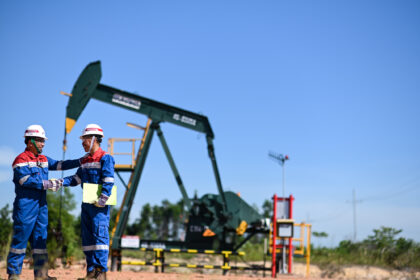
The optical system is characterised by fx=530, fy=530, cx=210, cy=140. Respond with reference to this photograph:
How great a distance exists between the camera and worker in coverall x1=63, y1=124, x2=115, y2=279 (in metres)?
6.58

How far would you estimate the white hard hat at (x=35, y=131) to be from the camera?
6921 mm

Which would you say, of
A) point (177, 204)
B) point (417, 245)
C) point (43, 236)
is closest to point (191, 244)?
point (417, 245)

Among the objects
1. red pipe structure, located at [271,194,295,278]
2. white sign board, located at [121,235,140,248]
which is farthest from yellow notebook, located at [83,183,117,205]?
white sign board, located at [121,235,140,248]

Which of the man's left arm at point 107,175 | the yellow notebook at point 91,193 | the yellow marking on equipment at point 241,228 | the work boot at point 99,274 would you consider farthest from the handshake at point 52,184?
the yellow marking on equipment at point 241,228

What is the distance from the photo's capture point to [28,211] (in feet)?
22.0

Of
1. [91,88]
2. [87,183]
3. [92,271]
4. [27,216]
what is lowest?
[92,271]

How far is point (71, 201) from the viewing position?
114ft

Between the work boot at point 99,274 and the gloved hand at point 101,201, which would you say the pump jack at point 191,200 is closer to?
the work boot at point 99,274

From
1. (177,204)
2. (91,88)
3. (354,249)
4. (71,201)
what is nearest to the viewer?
(91,88)

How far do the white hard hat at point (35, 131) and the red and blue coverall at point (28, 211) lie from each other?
0.23m

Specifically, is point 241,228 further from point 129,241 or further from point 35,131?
point 35,131

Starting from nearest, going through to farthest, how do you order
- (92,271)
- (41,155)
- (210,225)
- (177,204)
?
(92,271)
(41,155)
(210,225)
(177,204)

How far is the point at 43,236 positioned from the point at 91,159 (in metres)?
1.18

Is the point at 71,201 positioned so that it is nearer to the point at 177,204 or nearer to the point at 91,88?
the point at 91,88
